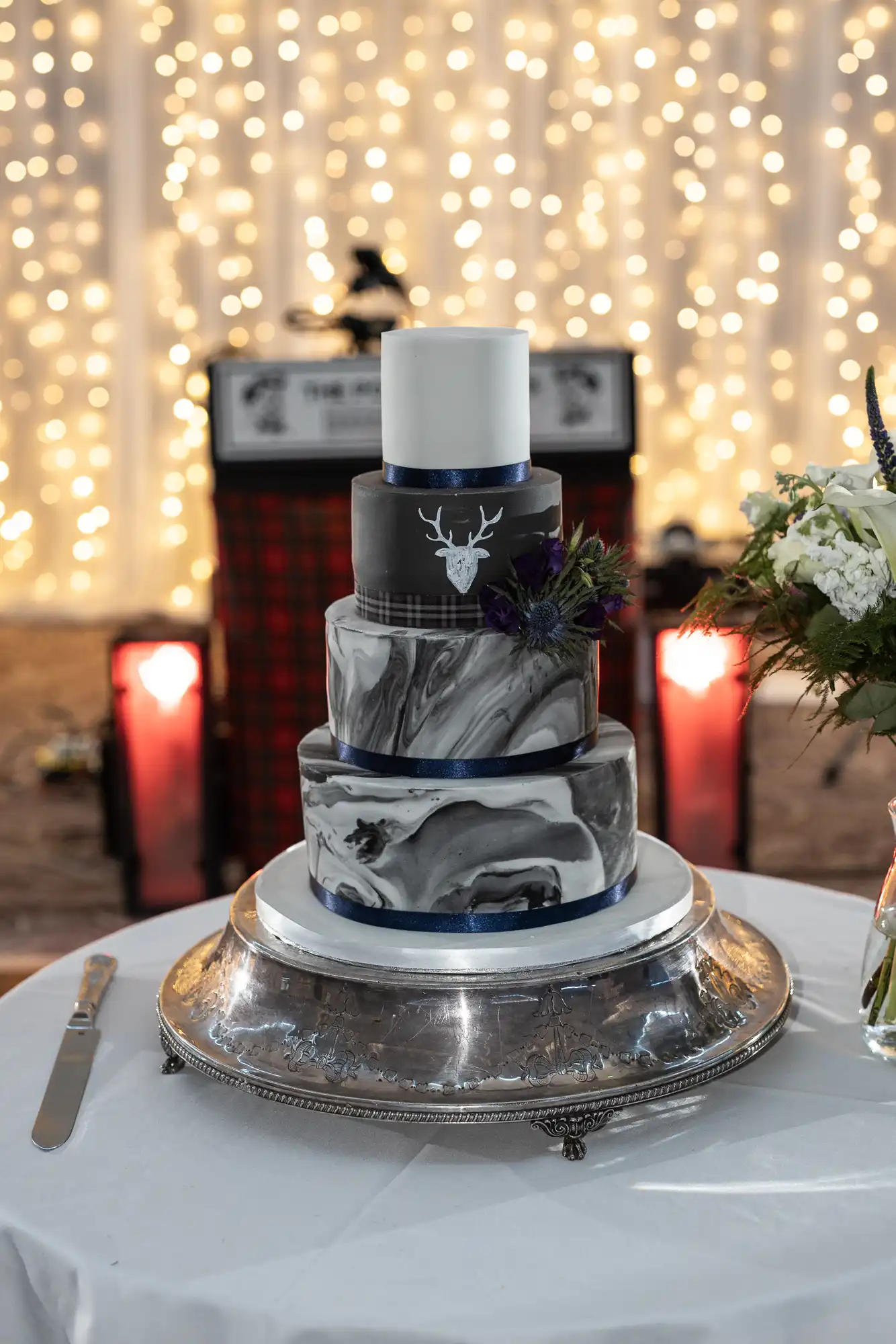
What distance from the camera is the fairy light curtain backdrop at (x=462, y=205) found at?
4.64 m

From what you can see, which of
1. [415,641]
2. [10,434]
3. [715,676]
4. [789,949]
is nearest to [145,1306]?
[415,641]

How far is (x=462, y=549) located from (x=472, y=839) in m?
0.24

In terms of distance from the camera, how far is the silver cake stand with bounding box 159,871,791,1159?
112cm

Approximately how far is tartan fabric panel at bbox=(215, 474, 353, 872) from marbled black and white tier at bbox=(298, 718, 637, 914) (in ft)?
4.77

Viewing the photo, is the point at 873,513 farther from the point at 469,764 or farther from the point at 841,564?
the point at 469,764

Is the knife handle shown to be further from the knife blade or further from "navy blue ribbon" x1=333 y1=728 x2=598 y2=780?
"navy blue ribbon" x1=333 y1=728 x2=598 y2=780

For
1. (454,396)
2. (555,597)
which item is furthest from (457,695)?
(454,396)

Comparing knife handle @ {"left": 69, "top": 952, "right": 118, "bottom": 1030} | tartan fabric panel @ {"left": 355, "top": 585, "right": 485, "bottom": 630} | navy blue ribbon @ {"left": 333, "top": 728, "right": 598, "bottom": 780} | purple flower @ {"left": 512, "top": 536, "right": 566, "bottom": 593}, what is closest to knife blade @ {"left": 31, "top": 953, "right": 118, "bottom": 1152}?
knife handle @ {"left": 69, "top": 952, "right": 118, "bottom": 1030}

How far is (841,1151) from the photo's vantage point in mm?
1109

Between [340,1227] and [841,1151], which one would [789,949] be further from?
[340,1227]

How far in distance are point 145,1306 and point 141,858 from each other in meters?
1.91

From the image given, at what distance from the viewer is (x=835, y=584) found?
1.19 m

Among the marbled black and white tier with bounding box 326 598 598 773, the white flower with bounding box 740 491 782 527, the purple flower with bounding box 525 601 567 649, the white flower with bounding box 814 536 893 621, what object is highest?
the white flower with bounding box 740 491 782 527

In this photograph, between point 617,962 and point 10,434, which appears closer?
point 617,962
